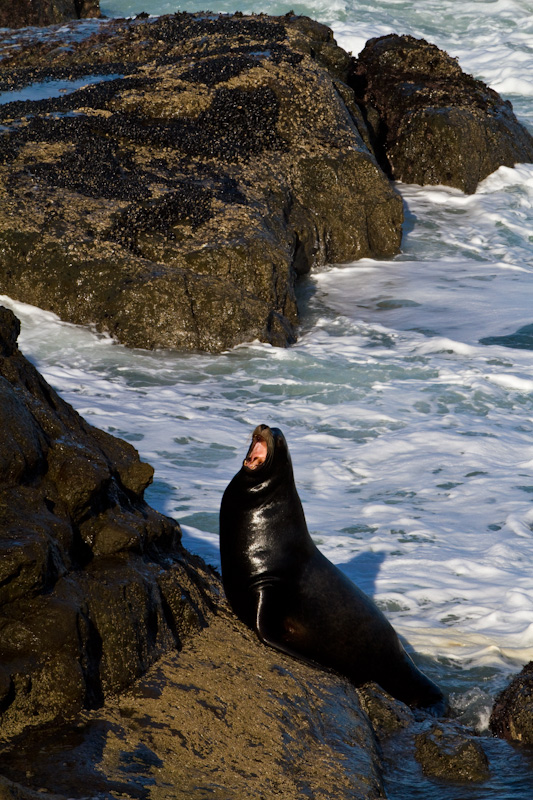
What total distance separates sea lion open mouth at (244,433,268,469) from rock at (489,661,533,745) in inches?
69.8

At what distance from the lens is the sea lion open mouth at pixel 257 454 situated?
15.6 ft

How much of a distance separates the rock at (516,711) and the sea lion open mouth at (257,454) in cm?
177

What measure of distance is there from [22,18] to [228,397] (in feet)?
71.0

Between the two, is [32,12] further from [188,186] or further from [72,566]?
[72,566]

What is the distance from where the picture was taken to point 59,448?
420 centimetres

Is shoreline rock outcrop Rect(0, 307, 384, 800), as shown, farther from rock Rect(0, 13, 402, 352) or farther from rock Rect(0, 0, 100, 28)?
rock Rect(0, 0, 100, 28)

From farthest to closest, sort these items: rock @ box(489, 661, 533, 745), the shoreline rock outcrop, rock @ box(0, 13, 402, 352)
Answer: rock @ box(0, 13, 402, 352) → rock @ box(489, 661, 533, 745) → the shoreline rock outcrop

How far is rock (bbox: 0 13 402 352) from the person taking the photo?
1072 cm

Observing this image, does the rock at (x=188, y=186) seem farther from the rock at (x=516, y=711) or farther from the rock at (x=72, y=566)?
the rock at (x=516, y=711)

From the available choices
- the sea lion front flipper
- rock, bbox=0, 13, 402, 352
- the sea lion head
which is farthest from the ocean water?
the sea lion head

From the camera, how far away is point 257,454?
477 centimetres

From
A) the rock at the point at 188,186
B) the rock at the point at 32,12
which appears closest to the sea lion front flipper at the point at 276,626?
the rock at the point at 188,186

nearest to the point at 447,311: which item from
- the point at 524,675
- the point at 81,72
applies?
the point at 81,72

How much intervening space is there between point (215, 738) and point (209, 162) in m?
10.3
